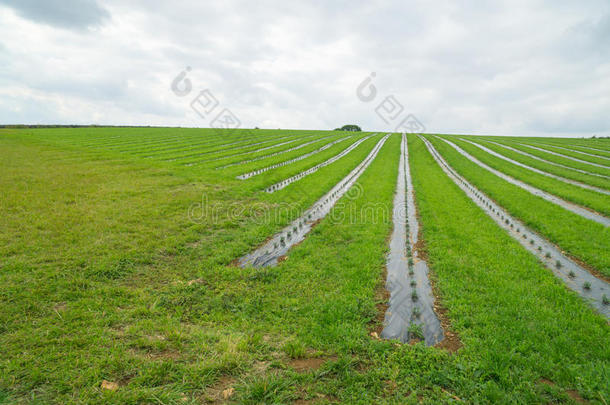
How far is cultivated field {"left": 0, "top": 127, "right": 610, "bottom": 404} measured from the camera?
3971mm

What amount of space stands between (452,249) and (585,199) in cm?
1123

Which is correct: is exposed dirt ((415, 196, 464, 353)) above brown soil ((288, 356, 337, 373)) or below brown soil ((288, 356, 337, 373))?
below

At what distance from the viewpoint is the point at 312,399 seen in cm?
383

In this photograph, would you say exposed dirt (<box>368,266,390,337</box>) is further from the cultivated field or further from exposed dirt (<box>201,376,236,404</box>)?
exposed dirt (<box>201,376,236,404</box>)

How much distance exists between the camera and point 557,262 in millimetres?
7715

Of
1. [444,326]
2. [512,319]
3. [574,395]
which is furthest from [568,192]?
[574,395]

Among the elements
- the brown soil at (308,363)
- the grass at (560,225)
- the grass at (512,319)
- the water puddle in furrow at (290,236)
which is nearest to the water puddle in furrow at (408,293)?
the grass at (512,319)

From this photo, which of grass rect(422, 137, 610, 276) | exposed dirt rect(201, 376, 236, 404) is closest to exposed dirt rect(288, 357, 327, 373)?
exposed dirt rect(201, 376, 236, 404)

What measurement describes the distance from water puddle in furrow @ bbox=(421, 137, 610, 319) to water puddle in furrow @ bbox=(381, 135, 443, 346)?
3.41 m

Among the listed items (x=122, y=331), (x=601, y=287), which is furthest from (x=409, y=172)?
(x=122, y=331)

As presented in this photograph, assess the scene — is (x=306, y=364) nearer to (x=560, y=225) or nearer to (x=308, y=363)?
(x=308, y=363)

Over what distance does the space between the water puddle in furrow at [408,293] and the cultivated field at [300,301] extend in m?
0.04

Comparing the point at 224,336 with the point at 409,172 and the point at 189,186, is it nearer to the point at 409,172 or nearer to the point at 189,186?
the point at 189,186

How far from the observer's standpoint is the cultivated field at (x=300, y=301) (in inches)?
156
